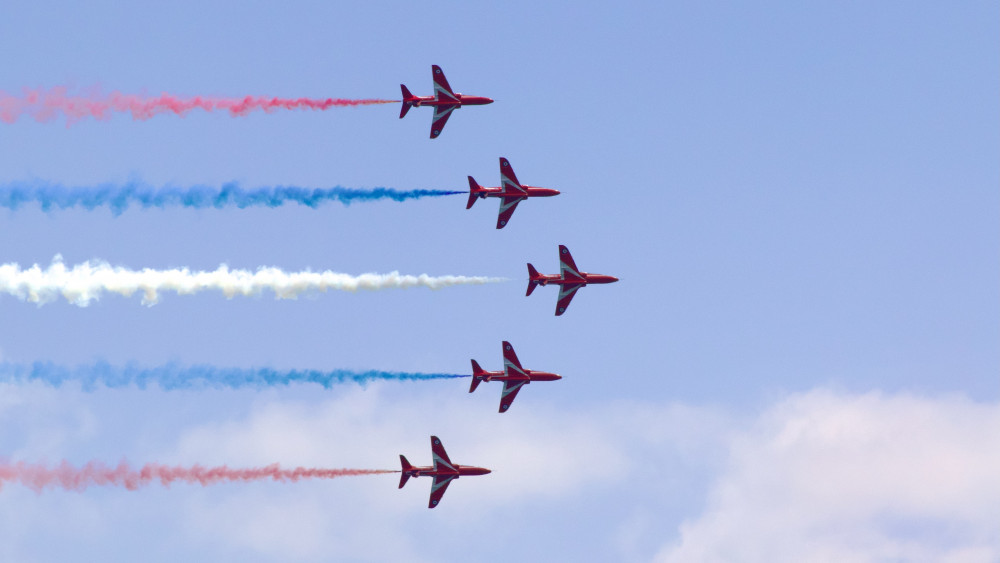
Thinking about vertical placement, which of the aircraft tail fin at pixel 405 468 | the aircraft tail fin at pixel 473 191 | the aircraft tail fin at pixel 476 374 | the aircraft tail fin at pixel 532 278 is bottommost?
the aircraft tail fin at pixel 405 468

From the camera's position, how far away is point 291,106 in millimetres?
93812

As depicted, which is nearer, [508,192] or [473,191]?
[473,191]

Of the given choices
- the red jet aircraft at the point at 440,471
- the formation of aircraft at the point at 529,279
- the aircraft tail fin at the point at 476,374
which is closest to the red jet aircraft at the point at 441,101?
the formation of aircraft at the point at 529,279

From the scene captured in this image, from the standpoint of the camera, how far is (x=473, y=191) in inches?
3944

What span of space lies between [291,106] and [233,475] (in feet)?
77.4

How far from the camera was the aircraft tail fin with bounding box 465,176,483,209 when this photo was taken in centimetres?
9962

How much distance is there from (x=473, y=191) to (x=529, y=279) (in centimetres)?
761

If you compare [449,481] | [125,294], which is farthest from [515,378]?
[125,294]

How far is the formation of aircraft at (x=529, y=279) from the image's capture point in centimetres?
9988

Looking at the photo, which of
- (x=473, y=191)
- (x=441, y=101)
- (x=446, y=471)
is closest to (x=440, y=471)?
(x=446, y=471)

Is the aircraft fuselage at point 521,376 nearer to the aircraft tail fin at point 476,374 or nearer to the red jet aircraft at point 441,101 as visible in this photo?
the aircraft tail fin at point 476,374

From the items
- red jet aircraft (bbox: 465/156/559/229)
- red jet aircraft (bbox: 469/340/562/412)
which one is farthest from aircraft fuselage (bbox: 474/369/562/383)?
Answer: red jet aircraft (bbox: 465/156/559/229)

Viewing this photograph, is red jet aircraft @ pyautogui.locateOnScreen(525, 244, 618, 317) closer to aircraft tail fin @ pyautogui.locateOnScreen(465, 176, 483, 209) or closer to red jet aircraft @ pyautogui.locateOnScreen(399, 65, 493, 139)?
aircraft tail fin @ pyautogui.locateOnScreen(465, 176, 483, 209)

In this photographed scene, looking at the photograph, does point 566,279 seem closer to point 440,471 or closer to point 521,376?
point 521,376
